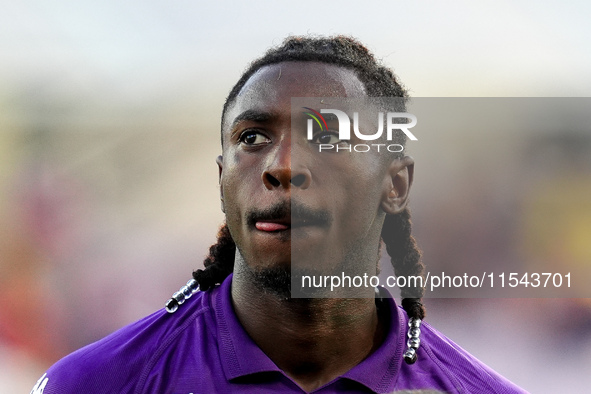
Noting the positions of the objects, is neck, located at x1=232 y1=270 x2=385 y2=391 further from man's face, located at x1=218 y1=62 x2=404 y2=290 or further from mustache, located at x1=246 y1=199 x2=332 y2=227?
mustache, located at x1=246 y1=199 x2=332 y2=227

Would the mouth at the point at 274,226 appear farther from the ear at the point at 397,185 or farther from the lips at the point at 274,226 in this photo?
the ear at the point at 397,185

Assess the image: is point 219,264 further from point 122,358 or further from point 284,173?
point 284,173

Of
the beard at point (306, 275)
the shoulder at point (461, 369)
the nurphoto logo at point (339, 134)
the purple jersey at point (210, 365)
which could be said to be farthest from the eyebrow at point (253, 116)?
the shoulder at point (461, 369)

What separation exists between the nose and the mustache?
0.06 metres

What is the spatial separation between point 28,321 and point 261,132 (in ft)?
17.5

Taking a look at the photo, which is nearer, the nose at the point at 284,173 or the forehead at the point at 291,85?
the nose at the point at 284,173

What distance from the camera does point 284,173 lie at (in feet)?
7.30

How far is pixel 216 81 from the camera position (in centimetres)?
827

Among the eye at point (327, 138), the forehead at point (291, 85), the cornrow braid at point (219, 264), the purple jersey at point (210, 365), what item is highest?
the forehead at point (291, 85)

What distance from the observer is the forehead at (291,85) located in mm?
2400

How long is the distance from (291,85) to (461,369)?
4.22ft

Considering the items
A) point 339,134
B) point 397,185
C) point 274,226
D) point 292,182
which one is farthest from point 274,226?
point 397,185

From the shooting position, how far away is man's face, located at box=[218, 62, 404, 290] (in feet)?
7.35

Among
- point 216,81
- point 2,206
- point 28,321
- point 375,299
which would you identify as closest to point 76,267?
point 28,321
